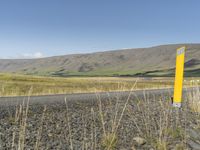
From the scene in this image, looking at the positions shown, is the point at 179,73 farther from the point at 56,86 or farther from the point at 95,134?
the point at 56,86

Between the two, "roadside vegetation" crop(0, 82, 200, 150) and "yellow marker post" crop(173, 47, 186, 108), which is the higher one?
"yellow marker post" crop(173, 47, 186, 108)

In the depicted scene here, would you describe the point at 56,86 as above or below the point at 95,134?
below

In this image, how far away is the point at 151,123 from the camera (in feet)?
25.6

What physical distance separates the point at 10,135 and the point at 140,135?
9.71 feet

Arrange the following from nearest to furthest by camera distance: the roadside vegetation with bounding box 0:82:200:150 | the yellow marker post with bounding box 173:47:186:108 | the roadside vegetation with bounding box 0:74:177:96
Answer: the roadside vegetation with bounding box 0:82:200:150
the yellow marker post with bounding box 173:47:186:108
the roadside vegetation with bounding box 0:74:177:96

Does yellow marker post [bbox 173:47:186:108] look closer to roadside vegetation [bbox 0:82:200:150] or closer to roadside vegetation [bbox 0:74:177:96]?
roadside vegetation [bbox 0:82:200:150]

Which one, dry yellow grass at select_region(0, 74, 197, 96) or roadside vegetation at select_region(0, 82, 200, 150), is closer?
roadside vegetation at select_region(0, 82, 200, 150)

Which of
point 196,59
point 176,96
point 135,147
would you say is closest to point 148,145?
point 135,147

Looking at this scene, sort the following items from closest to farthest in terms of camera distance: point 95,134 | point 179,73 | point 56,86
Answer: point 95,134
point 179,73
point 56,86

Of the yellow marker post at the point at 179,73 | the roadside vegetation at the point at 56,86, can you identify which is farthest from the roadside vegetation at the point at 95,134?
the roadside vegetation at the point at 56,86

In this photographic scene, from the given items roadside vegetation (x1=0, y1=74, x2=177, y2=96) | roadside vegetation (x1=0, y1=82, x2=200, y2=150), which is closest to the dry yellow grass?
roadside vegetation (x1=0, y1=74, x2=177, y2=96)

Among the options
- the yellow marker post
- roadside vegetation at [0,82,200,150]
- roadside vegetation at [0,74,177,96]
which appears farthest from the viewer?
roadside vegetation at [0,74,177,96]

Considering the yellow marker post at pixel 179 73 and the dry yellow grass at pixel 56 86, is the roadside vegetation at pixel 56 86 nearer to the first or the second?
the dry yellow grass at pixel 56 86

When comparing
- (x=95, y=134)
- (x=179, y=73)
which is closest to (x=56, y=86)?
(x=179, y=73)
